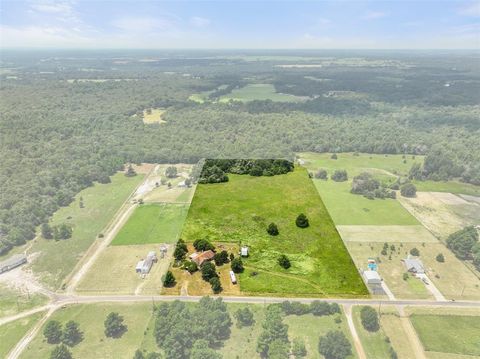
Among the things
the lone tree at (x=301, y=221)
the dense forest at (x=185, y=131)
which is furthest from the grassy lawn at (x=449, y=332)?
the dense forest at (x=185, y=131)

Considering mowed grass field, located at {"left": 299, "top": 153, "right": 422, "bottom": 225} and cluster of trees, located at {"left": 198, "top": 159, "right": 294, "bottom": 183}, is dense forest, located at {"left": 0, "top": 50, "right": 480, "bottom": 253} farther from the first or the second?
cluster of trees, located at {"left": 198, "top": 159, "right": 294, "bottom": 183}

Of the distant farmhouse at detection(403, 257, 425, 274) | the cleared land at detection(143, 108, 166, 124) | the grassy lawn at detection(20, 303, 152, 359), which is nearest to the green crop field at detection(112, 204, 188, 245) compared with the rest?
the grassy lawn at detection(20, 303, 152, 359)

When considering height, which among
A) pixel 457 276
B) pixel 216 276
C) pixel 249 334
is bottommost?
pixel 457 276

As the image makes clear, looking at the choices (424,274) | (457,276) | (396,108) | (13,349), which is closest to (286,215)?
(424,274)

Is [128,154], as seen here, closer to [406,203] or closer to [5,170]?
[5,170]

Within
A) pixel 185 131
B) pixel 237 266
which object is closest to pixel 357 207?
pixel 237 266

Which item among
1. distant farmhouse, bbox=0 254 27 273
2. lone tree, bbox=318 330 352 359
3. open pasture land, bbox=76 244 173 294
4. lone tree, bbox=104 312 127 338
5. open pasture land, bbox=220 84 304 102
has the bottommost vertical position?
open pasture land, bbox=220 84 304 102

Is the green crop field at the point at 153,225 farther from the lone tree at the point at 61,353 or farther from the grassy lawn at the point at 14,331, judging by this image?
the lone tree at the point at 61,353
